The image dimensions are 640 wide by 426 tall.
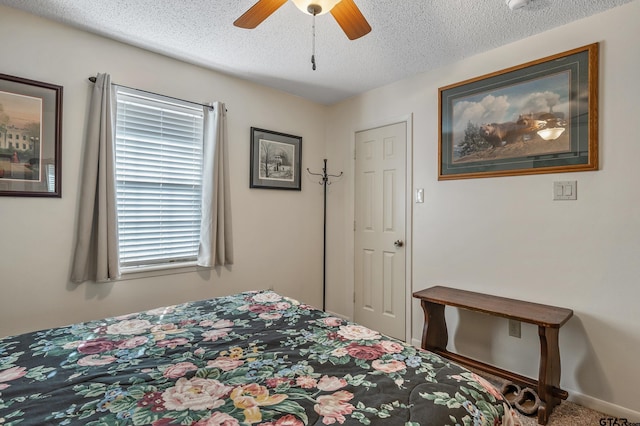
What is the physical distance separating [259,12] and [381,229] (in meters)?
2.25

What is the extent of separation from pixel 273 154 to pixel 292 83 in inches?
28.2

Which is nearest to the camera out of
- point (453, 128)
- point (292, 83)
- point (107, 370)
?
point (107, 370)

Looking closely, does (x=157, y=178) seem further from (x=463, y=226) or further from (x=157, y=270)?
(x=463, y=226)

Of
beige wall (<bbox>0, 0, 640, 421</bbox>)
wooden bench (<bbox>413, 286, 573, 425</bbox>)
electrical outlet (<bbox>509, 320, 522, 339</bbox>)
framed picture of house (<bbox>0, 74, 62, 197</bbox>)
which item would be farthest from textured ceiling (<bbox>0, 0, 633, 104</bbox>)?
electrical outlet (<bbox>509, 320, 522, 339</bbox>)

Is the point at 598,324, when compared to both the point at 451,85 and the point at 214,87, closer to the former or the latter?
the point at 451,85

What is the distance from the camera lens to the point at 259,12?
156cm

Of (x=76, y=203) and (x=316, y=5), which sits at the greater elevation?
(x=316, y=5)

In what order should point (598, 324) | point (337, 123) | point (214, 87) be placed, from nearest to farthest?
point (598, 324) → point (214, 87) → point (337, 123)

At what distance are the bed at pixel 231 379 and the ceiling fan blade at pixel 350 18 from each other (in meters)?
1.49

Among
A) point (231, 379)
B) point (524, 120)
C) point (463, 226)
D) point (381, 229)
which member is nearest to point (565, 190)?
point (524, 120)

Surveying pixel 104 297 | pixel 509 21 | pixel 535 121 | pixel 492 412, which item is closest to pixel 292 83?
pixel 509 21

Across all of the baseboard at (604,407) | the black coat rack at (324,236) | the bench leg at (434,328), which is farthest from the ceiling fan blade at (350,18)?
the baseboard at (604,407)

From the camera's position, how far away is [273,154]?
3.35 m

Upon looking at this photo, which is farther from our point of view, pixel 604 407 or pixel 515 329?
pixel 515 329
